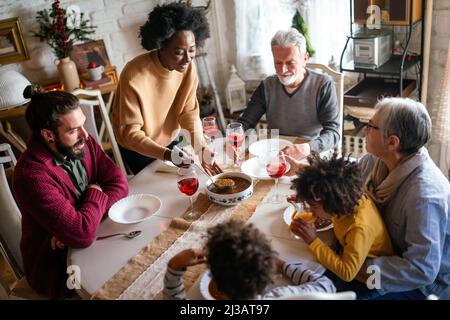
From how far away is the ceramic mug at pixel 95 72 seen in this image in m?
3.04

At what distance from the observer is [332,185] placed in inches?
50.9

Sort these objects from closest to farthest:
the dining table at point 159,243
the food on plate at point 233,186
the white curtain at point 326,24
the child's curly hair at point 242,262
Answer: the child's curly hair at point 242,262 → the dining table at point 159,243 → the food on plate at point 233,186 → the white curtain at point 326,24

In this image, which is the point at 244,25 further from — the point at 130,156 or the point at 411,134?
the point at 411,134

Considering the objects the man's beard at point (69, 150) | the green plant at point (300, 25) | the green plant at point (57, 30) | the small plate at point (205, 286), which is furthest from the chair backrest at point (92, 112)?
the green plant at point (300, 25)

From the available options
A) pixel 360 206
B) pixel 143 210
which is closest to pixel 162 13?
pixel 143 210

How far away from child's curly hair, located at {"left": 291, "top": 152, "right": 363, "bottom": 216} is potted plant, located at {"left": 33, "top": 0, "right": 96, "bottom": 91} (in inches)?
83.2

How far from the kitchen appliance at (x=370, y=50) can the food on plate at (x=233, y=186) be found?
1457 millimetres

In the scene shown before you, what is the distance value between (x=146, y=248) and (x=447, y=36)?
226cm

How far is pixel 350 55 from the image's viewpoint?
3148 mm

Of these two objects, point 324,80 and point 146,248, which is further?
point 324,80

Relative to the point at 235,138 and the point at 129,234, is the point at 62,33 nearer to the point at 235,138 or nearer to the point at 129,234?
the point at 235,138

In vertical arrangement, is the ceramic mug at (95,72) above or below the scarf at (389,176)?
above

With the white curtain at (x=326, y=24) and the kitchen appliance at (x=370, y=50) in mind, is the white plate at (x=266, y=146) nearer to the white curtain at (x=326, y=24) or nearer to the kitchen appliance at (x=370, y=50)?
the kitchen appliance at (x=370, y=50)

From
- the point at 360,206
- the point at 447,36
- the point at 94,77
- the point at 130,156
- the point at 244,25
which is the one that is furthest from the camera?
the point at 244,25
